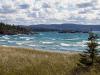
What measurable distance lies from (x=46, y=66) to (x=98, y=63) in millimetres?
2292

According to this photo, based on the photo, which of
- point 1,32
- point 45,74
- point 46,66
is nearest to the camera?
point 45,74

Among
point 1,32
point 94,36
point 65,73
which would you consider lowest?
point 1,32

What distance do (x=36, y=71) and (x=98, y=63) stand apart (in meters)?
2.97

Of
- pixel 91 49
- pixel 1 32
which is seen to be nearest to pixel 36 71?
pixel 91 49

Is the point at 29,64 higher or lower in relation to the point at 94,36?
lower

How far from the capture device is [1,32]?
193 meters

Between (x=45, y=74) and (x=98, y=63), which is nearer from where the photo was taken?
(x=45, y=74)

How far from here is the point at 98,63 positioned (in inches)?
476

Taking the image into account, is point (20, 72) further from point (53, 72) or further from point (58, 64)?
point (58, 64)

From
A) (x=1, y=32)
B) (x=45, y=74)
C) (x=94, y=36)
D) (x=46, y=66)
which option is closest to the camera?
(x=45, y=74)

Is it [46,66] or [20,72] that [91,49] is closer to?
[46,66]

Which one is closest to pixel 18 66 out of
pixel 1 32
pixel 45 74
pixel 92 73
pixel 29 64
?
pixel 29 64

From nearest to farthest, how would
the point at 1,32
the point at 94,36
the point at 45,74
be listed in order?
1. the point at 45,74
2. the point at 94,36
3. the point at 1,32

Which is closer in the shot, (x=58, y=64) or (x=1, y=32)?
(x=58, y=64)
